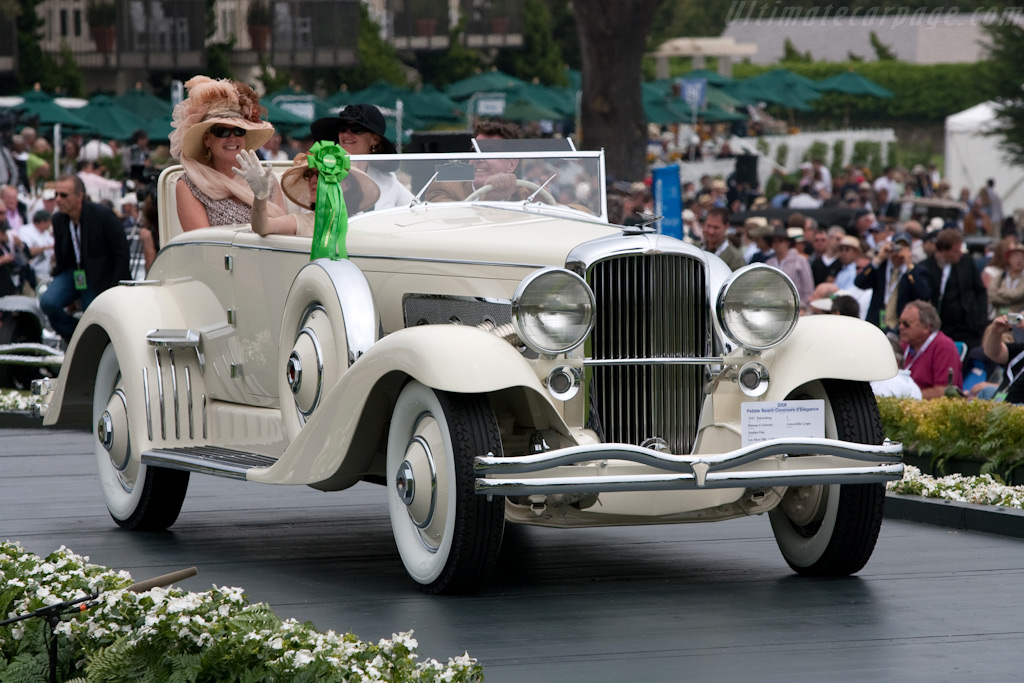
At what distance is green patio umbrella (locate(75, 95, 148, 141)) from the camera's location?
92.3 feet

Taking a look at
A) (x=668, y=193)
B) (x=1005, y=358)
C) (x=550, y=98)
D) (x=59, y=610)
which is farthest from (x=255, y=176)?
(x=550, y=98)

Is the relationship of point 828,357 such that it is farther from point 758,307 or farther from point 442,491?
point 442,491

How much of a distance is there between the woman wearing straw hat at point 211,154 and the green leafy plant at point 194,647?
3.78 metres

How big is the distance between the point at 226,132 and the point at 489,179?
62.6 inches

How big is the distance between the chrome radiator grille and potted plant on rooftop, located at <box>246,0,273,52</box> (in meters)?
43.5

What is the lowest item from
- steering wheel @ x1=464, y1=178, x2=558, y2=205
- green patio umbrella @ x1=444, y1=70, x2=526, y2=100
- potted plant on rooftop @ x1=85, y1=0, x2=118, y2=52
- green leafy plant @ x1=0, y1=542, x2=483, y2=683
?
green leafy plant @ x1=0, y1=542, x2=483, y2=683

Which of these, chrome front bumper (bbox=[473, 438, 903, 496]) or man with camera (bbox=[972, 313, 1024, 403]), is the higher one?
chrome front bumper (bbox=[473, 438, 903, 496])

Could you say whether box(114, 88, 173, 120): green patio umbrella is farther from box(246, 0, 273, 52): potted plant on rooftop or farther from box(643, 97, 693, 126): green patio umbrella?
box(246, 0, 273, 52): potted plant on rooftop

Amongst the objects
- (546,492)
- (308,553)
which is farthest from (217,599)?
(308,553)

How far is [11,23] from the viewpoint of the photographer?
40.2 metres

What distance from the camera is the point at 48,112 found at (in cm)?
2797

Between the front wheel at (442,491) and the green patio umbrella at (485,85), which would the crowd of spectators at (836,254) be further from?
the green patio umbrella at (485,85)

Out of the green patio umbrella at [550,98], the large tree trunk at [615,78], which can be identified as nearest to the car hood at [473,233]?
the large tree trunk at [615,78]

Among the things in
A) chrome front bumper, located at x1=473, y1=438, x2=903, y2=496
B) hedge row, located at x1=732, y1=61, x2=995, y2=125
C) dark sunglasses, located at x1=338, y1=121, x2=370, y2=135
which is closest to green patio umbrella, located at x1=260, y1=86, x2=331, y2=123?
dark sunglasses, located at x1=338, y1=121, x2=370, y2=135
